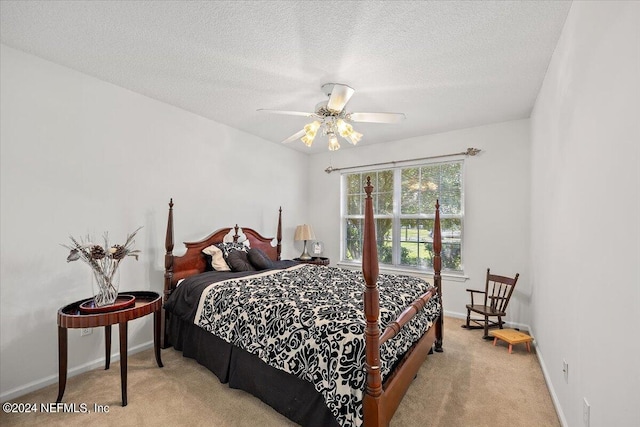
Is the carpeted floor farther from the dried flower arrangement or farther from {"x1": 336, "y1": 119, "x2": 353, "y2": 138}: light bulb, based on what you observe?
{"x1": 336, "y1": 119, "x2": 353, "y2": 138}: light bulb

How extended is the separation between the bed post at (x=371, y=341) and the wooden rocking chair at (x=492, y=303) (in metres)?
2.30

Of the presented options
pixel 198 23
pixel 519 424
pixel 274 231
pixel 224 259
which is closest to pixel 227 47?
pixel 198 23

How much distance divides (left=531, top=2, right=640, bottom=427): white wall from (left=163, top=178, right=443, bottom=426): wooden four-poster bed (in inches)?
37.1

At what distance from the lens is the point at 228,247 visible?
3.59 metres

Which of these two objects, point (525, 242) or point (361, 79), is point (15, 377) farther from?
point (525, 242)

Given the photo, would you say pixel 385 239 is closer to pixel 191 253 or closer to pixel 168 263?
pixel 191 253

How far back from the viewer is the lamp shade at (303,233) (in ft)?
16.2

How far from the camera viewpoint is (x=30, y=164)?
7.74 feet

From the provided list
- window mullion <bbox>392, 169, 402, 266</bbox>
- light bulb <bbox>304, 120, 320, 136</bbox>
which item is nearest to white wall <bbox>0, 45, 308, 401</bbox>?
light bulb <bbox>304, 120, 320, 136</bbox>

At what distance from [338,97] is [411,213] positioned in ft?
8.83

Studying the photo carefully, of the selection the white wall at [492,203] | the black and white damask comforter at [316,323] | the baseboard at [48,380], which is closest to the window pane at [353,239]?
the white wall at [492,203]

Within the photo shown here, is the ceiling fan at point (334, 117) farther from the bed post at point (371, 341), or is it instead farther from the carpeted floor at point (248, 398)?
the carpeted floor at point (248, 398)

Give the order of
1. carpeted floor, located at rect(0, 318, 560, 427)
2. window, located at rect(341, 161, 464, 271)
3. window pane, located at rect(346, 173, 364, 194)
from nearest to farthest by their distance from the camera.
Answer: carpeted floor, located at rect(0, 318, 560, 427), window, located at rect(341, 161, 464, 271), window pane, located at rect(346, 173, 364, 194)

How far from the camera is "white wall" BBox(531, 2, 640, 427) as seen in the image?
1081mm
